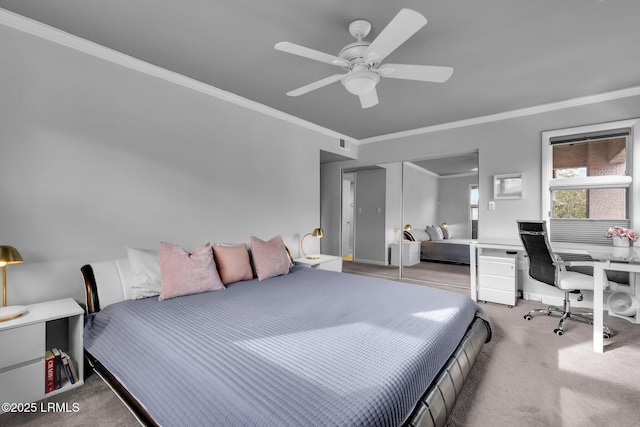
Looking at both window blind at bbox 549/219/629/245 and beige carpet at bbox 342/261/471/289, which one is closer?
window blind at bbox 549/219/629/245

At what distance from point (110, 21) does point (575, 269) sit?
5.49 meters

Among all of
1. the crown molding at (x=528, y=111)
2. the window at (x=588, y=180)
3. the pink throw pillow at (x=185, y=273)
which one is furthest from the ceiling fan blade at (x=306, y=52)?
the window at (x=588, y=180)

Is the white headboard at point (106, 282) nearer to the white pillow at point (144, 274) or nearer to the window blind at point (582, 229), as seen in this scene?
the white pillow at point (144, 274)

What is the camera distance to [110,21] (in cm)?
223

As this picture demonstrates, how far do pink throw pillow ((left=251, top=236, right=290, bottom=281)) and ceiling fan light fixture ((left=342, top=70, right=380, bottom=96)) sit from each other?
5.98 feet

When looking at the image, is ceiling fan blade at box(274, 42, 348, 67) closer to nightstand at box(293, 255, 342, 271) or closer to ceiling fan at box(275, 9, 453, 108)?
ceiling fan at box(275, 9, 453, 108)

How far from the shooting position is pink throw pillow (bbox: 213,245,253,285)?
111 inches

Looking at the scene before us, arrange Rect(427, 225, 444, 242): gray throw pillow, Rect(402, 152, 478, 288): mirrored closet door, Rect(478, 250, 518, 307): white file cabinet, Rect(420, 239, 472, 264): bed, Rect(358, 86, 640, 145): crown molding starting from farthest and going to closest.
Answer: Rect(427, 225, 444, 242): gray throw pillow
Rect(420, 239, 472, 264): bed
Rect(402, 152, 478, 288): mirrored closet door
Rect(478, 250, 518, 307): white file cabinet
Rect(358, 86, 640, 145): crown molding

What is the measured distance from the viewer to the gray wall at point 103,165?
86.7 inches

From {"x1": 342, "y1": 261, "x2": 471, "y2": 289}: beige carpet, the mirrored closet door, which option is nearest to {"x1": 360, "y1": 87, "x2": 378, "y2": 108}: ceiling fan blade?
the mirrored closet door

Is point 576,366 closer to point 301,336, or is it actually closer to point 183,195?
point 301,336

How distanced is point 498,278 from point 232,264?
11.0ft

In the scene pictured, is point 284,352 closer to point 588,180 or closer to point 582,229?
point 582,229

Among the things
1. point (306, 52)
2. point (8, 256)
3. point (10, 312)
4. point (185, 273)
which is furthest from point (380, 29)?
point (10, 312)
